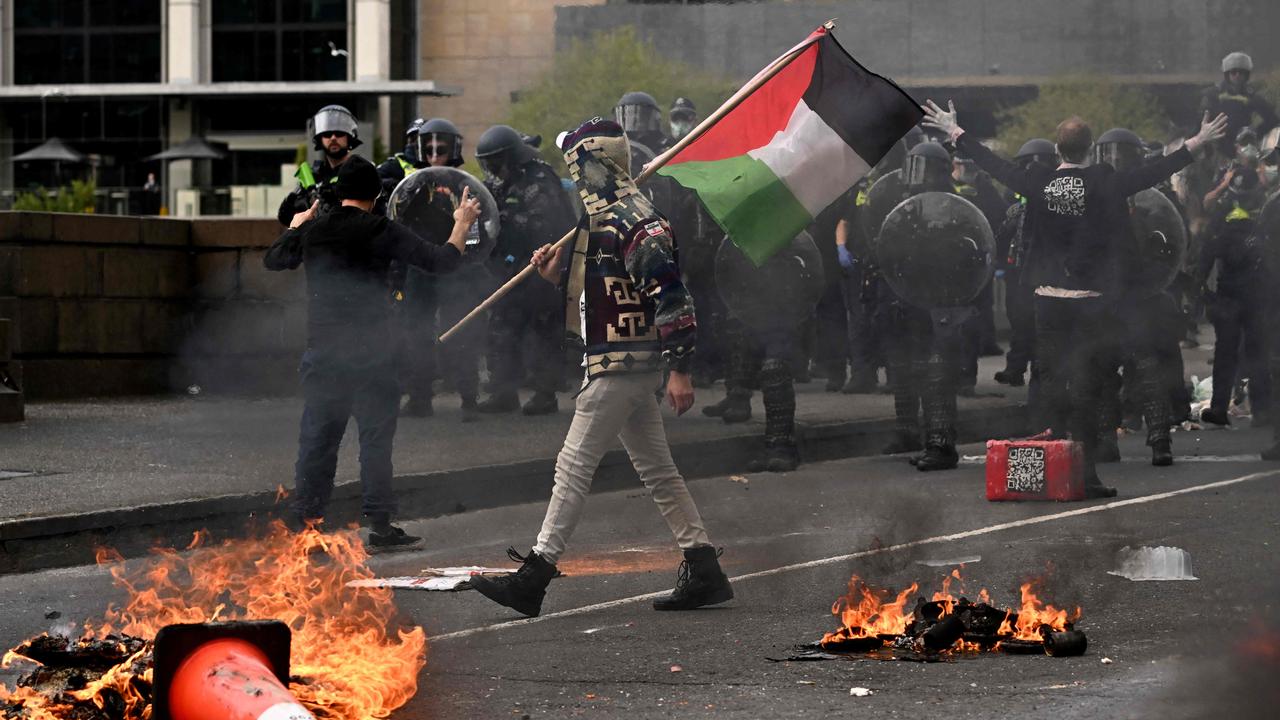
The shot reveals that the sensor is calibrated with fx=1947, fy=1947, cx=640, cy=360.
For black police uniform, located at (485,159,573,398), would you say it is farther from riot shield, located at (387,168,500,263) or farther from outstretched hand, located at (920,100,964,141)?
outstretched hand, located at (920,100,964,141)

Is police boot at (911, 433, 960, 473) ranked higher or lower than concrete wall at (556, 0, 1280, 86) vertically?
lower

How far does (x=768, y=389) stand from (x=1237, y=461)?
2788 millimetres

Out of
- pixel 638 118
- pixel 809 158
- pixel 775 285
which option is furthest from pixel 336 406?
pixel 638 118

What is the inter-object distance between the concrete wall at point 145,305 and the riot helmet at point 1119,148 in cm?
603

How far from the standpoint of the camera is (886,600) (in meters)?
6.64

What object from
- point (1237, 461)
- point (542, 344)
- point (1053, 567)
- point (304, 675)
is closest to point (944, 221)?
point (1237, 461)

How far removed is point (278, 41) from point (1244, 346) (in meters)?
38.0

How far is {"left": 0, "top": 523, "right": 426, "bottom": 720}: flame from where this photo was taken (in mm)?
4977

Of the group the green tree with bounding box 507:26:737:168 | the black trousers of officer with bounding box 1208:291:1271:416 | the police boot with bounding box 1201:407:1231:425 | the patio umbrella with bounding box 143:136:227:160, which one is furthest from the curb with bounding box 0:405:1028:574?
the patio umbrella with bounding box 143:136:227:160

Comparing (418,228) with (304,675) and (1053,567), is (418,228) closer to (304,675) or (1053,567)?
(1053,567)

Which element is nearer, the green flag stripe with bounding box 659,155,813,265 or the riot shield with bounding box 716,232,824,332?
the green flag stripe with bounding box 659,155,813,265

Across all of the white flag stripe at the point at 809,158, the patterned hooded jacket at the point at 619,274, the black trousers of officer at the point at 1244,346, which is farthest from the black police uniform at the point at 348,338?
the black trousers of officer at the point at 1244,346

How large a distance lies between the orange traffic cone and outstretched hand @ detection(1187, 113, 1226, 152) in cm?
677

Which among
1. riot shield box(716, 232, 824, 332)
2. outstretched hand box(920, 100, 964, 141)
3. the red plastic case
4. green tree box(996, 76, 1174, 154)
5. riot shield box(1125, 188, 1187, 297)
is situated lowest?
the red plastic case
